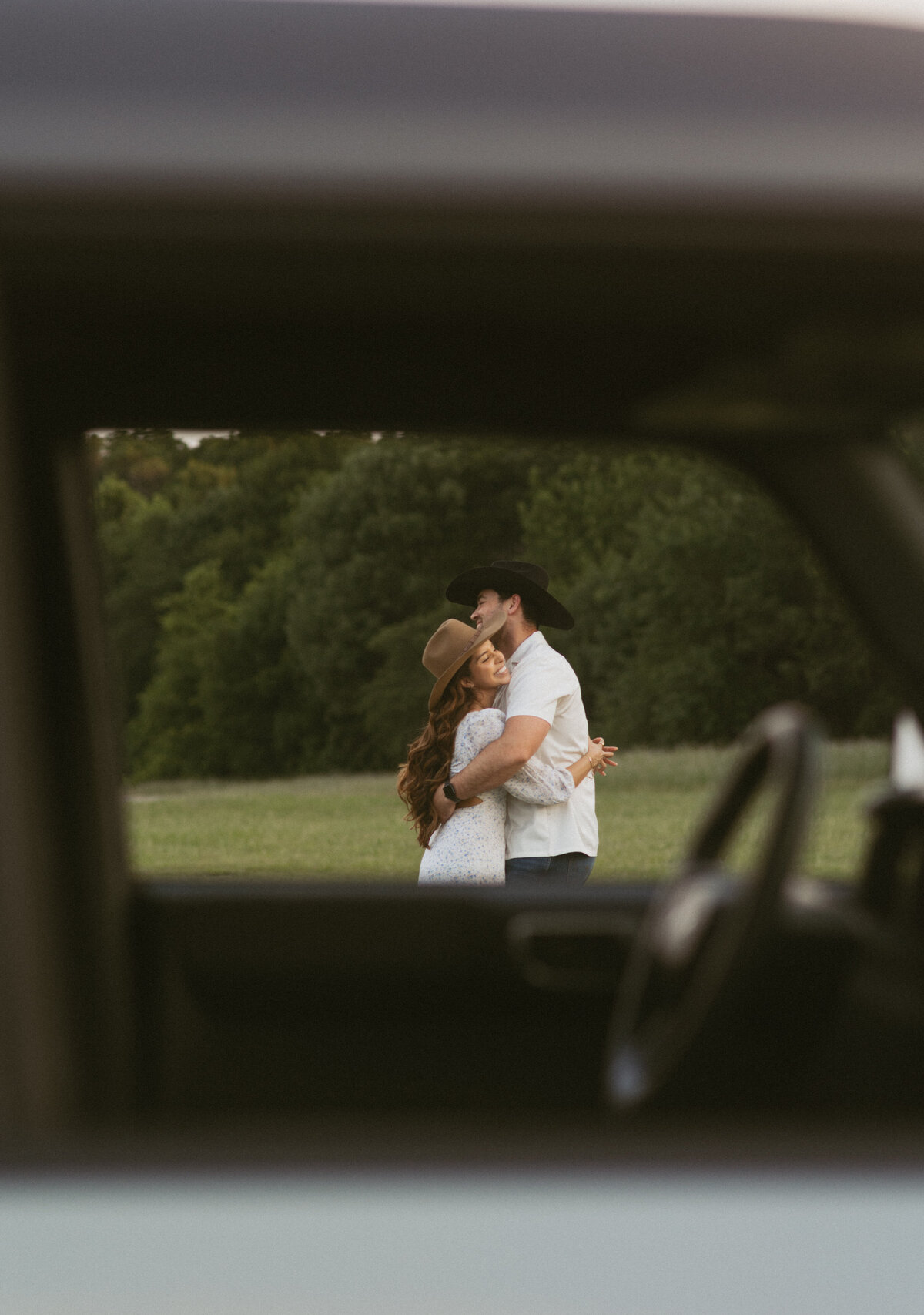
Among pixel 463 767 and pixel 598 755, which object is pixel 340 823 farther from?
pixel 463 767

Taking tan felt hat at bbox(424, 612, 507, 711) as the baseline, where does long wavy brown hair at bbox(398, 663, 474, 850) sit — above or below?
below

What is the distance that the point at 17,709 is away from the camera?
1.05m

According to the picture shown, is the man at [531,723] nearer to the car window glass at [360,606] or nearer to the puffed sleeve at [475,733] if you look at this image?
the puffed sleeve at [475,733]

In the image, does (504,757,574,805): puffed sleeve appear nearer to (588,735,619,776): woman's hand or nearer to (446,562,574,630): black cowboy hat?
(588,735,619,776): woman's hand

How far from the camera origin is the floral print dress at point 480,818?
4.25 m

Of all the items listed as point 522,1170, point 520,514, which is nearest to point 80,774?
point 522,1170

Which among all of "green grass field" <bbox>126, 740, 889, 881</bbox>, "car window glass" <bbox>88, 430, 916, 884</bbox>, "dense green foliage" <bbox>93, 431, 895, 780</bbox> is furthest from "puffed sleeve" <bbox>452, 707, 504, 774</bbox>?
"dense green foliage" <bbox>93, 431, 895, 780</bbox>

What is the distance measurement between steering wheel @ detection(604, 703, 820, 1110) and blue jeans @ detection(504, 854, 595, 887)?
2.84m

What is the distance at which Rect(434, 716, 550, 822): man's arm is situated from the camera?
4.24 metres

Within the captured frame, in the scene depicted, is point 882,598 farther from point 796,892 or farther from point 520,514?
point 520,514

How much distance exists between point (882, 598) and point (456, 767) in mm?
3013

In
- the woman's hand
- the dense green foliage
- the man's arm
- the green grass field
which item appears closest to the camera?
the man's arm

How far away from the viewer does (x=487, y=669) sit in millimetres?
4570

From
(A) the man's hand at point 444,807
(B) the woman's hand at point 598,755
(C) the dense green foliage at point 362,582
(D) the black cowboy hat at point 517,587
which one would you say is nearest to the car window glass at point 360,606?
(C) the dense green foliage at point 362,582
